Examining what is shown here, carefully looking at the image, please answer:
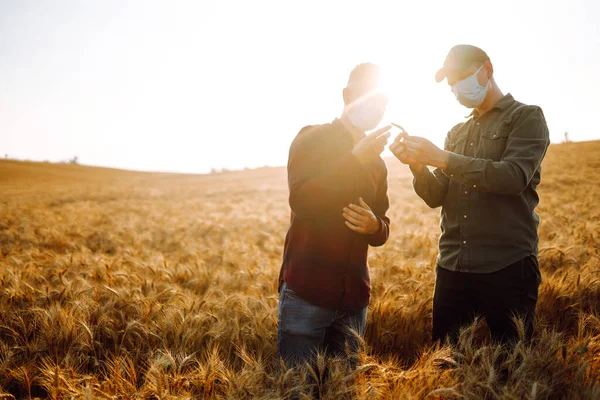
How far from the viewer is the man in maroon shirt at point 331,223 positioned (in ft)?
5.36

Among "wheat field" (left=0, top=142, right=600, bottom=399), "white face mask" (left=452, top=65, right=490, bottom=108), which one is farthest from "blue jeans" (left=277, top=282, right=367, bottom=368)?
"white face mask" (left=452, top=65, right=490, bottom=108)

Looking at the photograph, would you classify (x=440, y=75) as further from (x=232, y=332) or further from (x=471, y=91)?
(x=232, y=332)

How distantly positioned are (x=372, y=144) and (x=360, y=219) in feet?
1.23

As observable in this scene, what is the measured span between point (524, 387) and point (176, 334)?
6.70 ft

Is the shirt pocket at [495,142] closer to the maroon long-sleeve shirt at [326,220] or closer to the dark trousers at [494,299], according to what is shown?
the dark trousers at [494,299]

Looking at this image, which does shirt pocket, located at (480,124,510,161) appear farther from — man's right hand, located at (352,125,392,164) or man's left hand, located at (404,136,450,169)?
man's right hand, located at (352,125,392,164)

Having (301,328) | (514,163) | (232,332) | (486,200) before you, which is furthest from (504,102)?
(232,332)

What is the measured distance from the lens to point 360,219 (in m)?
1.62

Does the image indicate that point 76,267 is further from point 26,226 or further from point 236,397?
point 26,226

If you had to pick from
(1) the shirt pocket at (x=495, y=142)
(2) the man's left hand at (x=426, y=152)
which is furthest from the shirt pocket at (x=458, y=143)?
(2) the man's left hand at (x=426, y=152)

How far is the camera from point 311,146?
5.50 feet

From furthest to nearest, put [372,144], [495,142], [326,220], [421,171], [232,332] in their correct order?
[232,332]
[421,171]
[495,142]
[326,220]
[372,144]

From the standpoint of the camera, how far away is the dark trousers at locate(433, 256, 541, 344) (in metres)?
1.87

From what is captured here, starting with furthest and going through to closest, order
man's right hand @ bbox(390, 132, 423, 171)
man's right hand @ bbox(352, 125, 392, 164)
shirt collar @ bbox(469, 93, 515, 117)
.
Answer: shirt collar @ bbox(469, 93, 515, 117)
man's right hand @ bbox(390, 132, 423, 171)
man's right hand @ bbox(352, 125, 392, 164)
